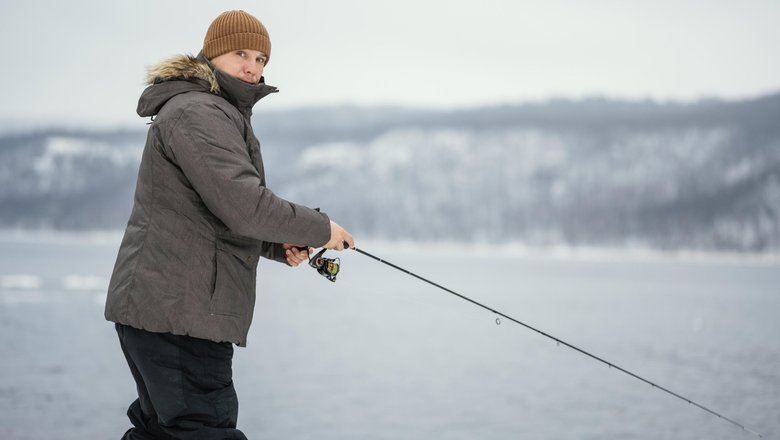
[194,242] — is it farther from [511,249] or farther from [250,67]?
[511,249]

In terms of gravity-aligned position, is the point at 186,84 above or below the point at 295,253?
above

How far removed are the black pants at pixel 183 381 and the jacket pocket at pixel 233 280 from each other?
9 centimetres

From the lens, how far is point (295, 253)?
2.33 metres

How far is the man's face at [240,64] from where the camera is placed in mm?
2096

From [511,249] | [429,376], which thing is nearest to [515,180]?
[511,249]

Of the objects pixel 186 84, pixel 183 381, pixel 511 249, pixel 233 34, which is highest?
pixel 511 249

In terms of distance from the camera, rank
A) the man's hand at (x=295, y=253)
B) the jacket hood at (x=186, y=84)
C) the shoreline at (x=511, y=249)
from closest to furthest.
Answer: the jacket hood at (x=186, y=84) < the man's hand at (x=295, y=253) < the shoreline at (x=511, y=249)

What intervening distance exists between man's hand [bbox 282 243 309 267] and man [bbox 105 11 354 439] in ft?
0.91

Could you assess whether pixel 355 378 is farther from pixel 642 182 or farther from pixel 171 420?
pixel 642 182

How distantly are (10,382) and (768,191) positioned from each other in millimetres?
101565

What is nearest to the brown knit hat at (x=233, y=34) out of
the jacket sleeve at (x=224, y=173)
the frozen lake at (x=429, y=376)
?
the jacket sleeve at (x=224, y=173)

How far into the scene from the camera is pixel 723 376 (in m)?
7.88

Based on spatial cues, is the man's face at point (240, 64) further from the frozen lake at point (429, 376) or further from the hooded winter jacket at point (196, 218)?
the frozen lake at point (429, 376)

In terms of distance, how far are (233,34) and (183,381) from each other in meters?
0.83
